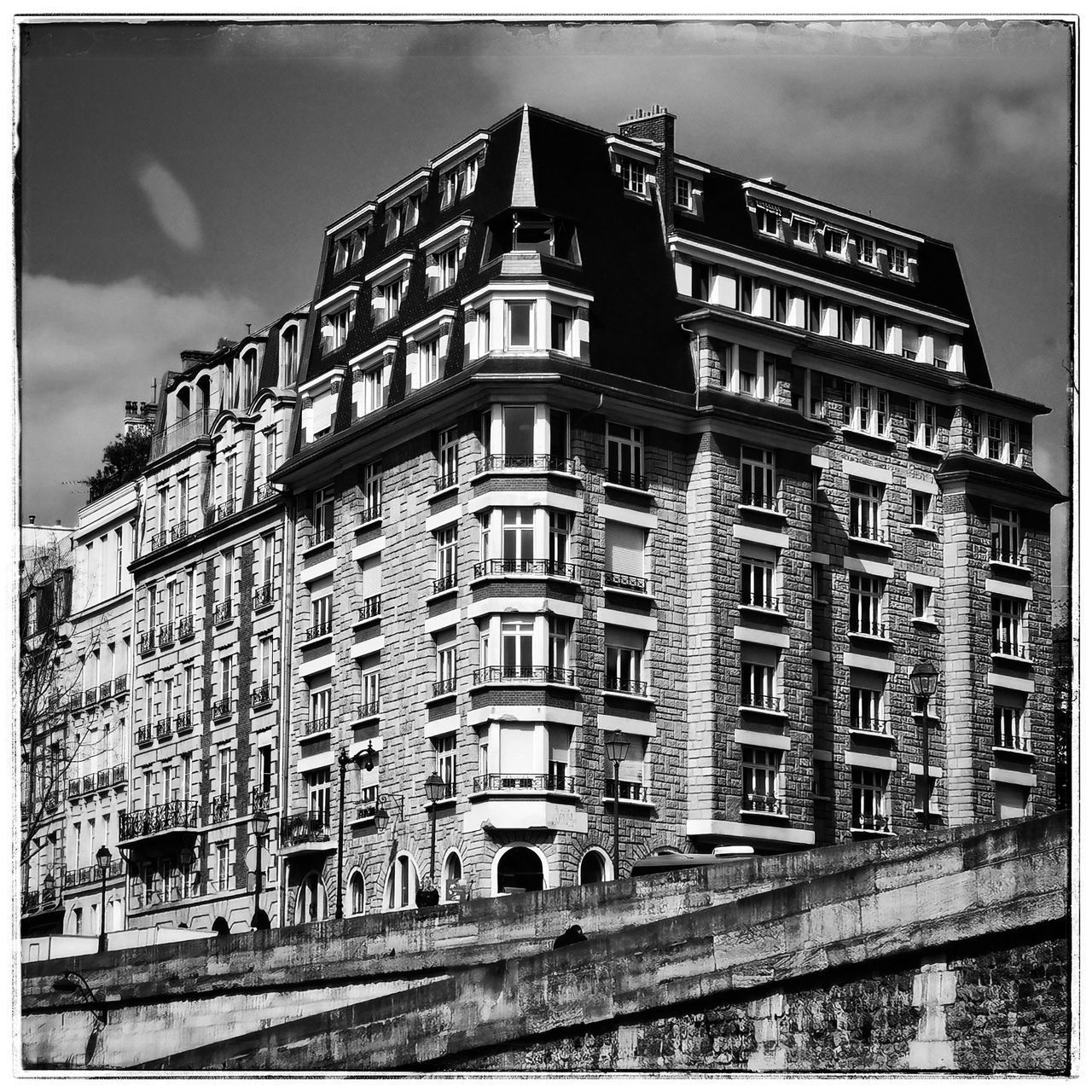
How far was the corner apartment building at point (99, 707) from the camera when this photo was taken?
82.4 m

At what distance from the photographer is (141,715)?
273 feet

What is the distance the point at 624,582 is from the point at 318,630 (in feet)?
38.0

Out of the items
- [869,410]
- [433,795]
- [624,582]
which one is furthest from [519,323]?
[433,795]

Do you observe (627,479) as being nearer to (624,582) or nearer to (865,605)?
(624,582)

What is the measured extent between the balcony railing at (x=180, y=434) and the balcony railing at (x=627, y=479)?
20788mm

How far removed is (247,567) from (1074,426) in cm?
4319

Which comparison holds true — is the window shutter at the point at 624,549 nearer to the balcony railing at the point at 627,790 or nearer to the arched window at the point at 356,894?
the balcony railing at the point at 627,790

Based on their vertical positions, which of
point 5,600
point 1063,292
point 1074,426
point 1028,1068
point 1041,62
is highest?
point 1041,62

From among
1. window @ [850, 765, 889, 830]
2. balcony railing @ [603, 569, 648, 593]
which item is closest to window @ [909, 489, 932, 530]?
window @ [850, 765, 889, 830]

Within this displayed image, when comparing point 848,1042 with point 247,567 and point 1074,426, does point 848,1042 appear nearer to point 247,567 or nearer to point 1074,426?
point 1074,426

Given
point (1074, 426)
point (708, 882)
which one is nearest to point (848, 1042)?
point (708, 882)

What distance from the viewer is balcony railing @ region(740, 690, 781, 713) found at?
224 ft

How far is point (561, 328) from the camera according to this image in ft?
220

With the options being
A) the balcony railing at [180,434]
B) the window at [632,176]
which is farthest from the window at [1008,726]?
the balcony railing at [180,434]
